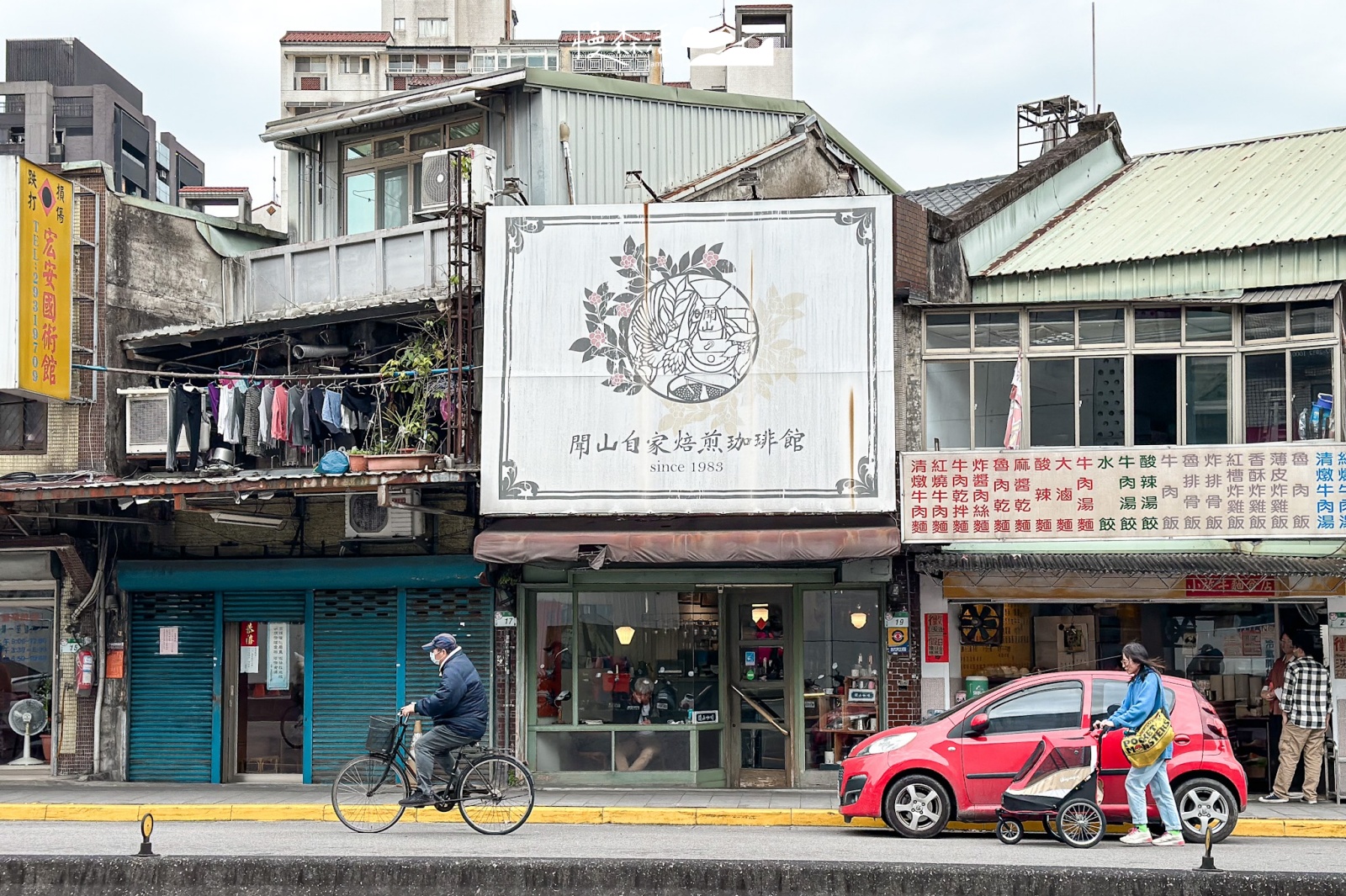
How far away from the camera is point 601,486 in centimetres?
1783

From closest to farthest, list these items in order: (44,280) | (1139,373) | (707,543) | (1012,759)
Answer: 1. (1012,759)
2. (707,543)
3. (1139,373)
4. (44,280)

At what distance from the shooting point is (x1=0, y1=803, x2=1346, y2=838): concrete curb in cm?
1473

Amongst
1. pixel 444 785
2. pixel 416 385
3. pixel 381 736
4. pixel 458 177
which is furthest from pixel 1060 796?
pixel 458 177

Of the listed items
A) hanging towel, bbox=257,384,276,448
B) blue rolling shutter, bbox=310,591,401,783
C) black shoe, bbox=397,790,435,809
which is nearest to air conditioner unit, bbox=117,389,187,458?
hanging towel, bbox=257,384,276,448

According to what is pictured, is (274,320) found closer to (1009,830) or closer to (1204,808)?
(1009,830)

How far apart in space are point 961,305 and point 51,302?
11.5 m

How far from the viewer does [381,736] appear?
13.2m

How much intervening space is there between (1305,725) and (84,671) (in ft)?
49.7

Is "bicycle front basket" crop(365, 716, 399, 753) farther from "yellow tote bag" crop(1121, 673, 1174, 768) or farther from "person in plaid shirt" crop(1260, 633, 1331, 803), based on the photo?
"person in plaid shirt" crop(1260, 633, 1331, 803)

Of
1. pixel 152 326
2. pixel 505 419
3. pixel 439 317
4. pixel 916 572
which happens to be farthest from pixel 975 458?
pixel 152 326

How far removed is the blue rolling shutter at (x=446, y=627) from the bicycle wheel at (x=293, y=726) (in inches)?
66.0

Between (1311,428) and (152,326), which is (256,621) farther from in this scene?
(1311,428)

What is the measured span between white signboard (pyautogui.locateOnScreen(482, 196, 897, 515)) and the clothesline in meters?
0.82

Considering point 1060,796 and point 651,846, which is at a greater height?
point 1060,796
